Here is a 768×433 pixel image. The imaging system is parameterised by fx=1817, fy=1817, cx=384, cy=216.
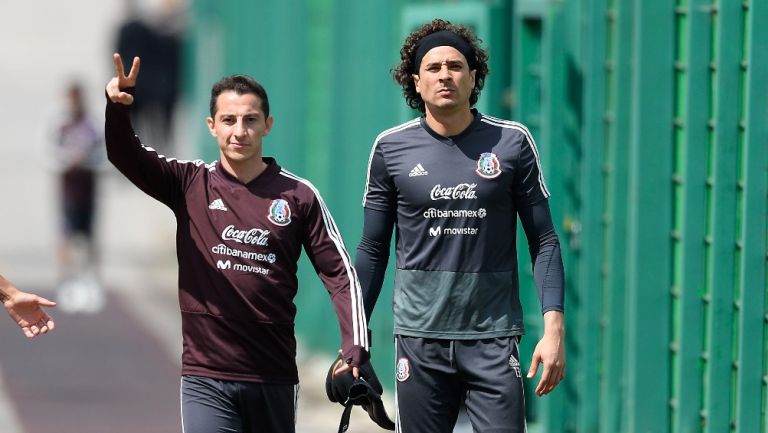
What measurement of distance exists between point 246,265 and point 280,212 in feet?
0.72

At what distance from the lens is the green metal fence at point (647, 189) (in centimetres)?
702

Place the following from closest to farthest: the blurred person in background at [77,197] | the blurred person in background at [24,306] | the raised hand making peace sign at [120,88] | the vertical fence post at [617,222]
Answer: the raised hand making peace sign at [120,88] → the blurred person in background at [24,306] → the vertical fence post at [617,222] → the blurred person in background at [77,197]

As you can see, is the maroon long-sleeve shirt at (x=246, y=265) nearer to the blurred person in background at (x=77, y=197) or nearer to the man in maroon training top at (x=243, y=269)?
the man in maroon training top at (x=243, y=269)

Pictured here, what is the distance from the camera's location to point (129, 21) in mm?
24625

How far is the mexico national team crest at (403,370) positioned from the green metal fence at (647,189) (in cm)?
139

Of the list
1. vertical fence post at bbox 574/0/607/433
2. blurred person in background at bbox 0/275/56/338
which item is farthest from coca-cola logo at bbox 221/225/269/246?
vertical fence post at bbox 574/0/607/433

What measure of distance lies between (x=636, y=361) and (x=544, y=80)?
5.24 ft

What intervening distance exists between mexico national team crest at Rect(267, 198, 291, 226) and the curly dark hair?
0.68 meters

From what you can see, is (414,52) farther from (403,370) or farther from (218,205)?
(403,370)

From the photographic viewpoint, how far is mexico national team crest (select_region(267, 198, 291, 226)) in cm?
632

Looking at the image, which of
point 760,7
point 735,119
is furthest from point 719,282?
point 760,7

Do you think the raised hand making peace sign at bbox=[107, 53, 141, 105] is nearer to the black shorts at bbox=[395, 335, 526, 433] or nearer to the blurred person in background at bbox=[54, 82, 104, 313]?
the black shorts at bbox=[395, 335, 526, 433]

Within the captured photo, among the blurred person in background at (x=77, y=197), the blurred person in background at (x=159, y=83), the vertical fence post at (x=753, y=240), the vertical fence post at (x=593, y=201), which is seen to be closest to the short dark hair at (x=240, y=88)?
the vertical fence post at (x=753, y=240)

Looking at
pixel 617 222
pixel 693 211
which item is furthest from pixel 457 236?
pixel 617 222
